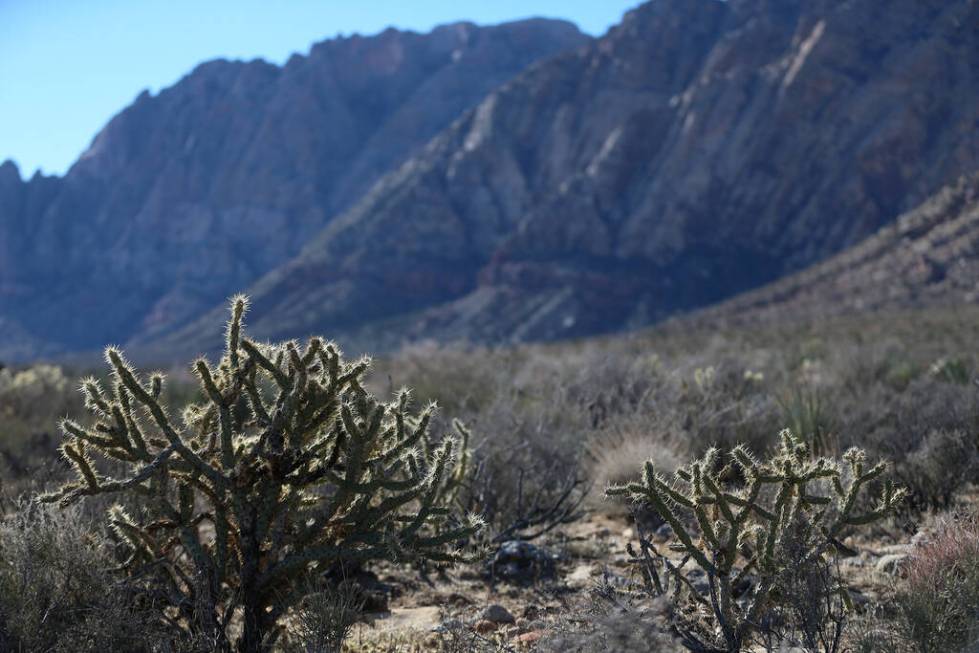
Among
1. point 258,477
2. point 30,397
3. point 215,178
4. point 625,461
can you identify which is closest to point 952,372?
point 625,461

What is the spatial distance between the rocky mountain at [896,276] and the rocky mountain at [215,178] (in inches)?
3064

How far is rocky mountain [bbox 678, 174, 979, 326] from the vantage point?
43.9 metres

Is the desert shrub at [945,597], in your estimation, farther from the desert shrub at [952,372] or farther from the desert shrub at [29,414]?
the desert shrub at [952,372]

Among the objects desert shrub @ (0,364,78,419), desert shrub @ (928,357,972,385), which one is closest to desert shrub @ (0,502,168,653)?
desert shrub @ (0,364,78,419)

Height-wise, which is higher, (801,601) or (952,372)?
(952,372)

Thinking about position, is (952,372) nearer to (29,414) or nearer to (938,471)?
(938,471)

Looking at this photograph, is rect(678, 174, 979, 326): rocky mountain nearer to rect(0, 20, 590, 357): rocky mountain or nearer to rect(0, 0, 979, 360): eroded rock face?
rect(0, 0, 979, 360): eroded rock face

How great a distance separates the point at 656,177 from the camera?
7938 centimetres

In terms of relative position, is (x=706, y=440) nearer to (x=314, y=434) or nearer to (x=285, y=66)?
(x=314, y=434)

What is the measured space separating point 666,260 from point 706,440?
6965cm

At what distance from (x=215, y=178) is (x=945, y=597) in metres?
139

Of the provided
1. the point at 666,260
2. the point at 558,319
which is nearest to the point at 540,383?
the point at 558,319

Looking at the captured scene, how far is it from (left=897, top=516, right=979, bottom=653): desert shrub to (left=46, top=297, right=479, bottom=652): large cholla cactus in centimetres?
173

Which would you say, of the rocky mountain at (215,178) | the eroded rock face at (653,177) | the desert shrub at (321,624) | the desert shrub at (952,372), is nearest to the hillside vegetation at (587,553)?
the desert shrub at (321,624)
